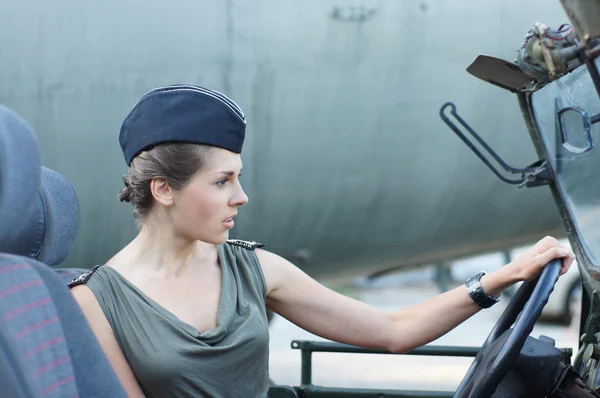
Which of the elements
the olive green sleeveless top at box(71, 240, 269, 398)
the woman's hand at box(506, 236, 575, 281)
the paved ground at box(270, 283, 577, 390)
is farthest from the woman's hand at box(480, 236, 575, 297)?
the paved ground at box(270, 283, 577, 390)

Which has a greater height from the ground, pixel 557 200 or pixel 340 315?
pixel 557 200

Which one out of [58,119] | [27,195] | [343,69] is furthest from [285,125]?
[27,195]

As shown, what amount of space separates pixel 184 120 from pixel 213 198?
6.3 inches

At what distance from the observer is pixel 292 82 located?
3.73m

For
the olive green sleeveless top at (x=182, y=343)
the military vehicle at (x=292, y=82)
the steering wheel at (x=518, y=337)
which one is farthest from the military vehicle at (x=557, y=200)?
the military vehicle at (x=292, y=82)

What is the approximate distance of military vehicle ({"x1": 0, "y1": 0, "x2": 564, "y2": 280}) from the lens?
3688mm

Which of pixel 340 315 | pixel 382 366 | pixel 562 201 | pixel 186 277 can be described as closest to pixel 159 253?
pixel 186 277

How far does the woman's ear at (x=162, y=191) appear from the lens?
68.2 inches

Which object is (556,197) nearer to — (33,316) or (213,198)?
(213,198)

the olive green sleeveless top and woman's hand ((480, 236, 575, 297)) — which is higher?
woman's hand ((480, 236, 575, 297))

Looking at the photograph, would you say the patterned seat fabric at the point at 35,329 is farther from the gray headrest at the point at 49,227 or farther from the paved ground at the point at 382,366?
the paved ground at the point at 382,366

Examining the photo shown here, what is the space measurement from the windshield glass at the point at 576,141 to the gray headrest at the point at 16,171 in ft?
4.10

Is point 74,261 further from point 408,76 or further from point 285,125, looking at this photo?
point 408,76

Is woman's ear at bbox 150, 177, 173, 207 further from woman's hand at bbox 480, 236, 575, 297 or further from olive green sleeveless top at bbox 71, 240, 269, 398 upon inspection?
woman's hand at bbox 480, 236, 575, 297
